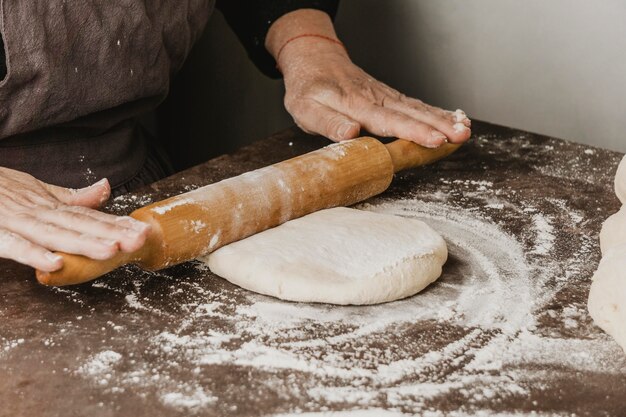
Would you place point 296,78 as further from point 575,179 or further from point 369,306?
point 369,306

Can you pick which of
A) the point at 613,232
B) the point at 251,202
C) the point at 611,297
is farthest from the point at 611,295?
the point at 251,202

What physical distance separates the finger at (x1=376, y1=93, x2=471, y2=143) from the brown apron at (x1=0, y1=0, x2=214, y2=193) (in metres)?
0.53

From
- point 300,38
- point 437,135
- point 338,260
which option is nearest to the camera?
point 338,260

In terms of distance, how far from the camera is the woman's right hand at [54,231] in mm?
1151

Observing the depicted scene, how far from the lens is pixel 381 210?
1.60 meters

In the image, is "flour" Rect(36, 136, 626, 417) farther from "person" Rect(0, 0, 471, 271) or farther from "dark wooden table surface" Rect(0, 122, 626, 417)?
"person" Rect(0, 0, 471, 271)

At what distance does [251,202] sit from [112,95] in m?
0.54

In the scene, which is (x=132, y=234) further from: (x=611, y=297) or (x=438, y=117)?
(x=438, y=117)

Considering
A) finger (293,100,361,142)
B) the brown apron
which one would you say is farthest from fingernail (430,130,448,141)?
the brown apron

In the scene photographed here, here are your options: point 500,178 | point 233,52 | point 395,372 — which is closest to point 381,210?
point 500,178

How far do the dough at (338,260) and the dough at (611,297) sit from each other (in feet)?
0.81

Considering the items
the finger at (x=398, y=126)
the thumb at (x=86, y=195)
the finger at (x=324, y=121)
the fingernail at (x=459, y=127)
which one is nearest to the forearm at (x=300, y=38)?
the finger at (x=324, y=121)

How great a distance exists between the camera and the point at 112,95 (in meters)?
1.74

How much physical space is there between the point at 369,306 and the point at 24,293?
534 mm
